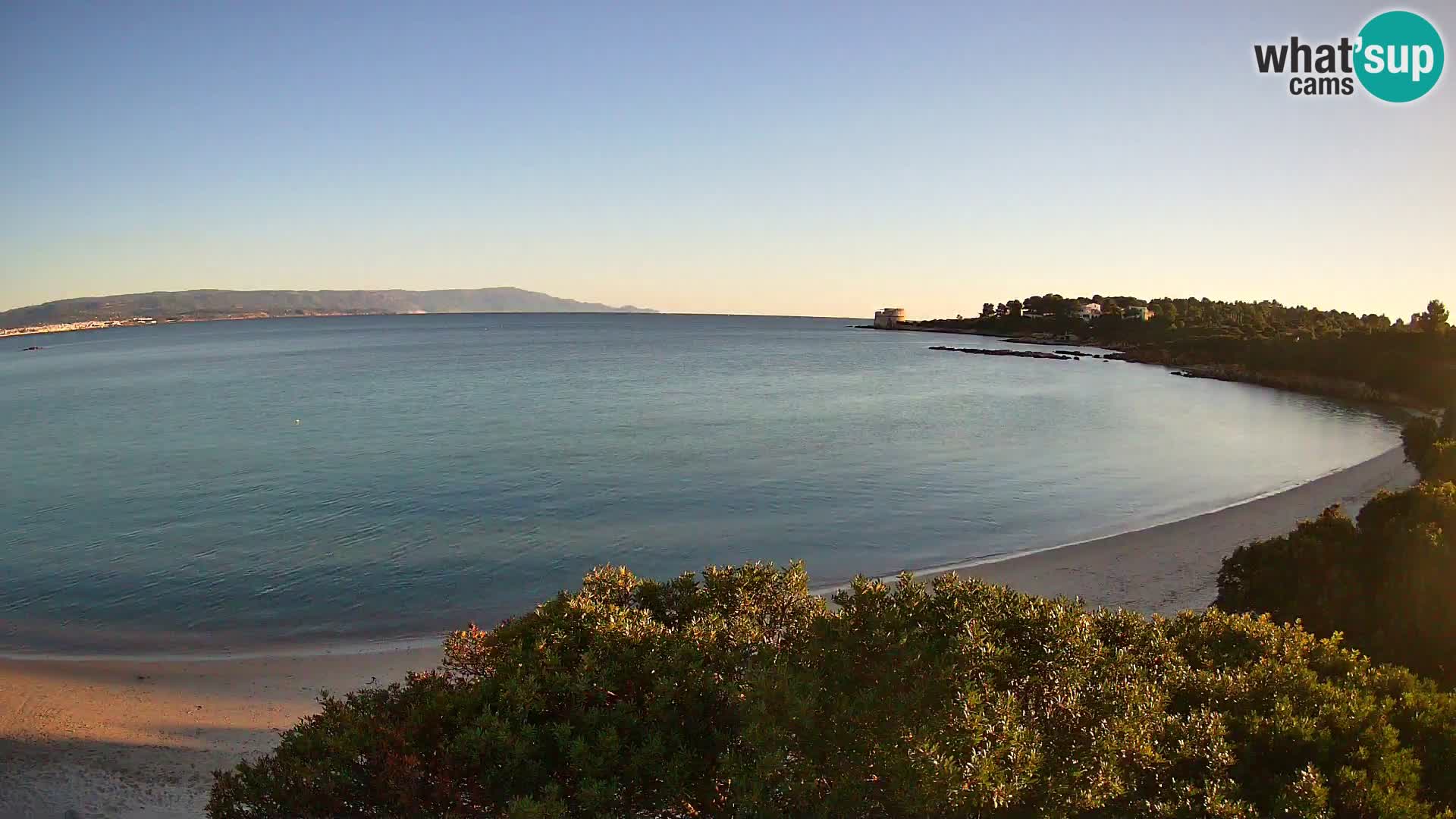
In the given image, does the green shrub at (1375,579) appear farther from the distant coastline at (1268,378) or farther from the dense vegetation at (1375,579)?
the distant coastline at (1268,378)

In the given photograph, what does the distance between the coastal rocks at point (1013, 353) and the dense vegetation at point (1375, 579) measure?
100m

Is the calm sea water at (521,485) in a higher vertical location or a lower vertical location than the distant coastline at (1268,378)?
lower

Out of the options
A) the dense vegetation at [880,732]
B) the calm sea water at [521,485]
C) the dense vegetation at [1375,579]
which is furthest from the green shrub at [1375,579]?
the calm sea water at [521,485]

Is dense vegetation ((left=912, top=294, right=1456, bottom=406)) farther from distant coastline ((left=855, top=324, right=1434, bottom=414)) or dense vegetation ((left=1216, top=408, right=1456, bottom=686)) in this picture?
dense vegetation ((left=1216, top=408, right=1456, bottom=686))

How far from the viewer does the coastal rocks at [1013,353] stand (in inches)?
4336

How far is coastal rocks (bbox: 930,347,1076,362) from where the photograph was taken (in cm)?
11012

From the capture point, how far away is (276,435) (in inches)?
1581

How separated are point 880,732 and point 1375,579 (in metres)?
9.71

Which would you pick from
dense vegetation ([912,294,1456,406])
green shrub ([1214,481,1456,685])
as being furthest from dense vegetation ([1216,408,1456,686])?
dense vegetation ([912,294,1456,406])

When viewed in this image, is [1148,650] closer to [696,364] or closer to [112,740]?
[112,740]

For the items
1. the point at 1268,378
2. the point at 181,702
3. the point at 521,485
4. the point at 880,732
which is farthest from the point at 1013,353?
the point at 880,732

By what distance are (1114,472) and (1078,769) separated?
29.0 metres

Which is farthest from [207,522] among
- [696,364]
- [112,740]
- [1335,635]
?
[696,364]

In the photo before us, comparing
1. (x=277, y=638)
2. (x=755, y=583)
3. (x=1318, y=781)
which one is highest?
(x=755, y=583)
